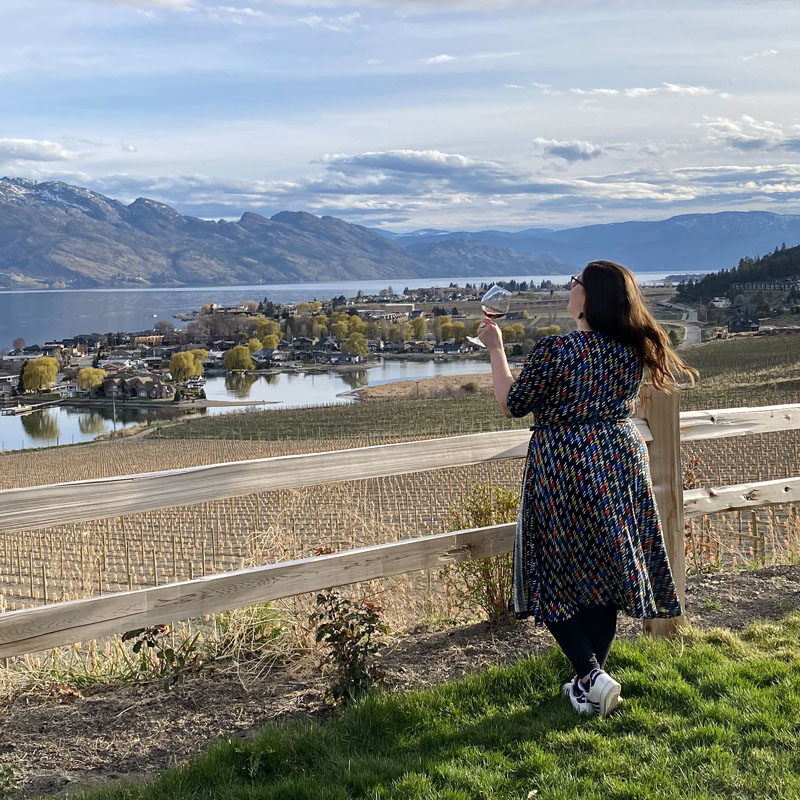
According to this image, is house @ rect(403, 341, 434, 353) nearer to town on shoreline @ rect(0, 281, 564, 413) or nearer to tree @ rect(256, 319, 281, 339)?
town on shoreline @ rect(0, 281, 564, 413)

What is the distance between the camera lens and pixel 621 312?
335 centimetres

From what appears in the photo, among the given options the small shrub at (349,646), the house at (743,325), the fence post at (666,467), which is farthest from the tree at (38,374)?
the fence post at (666,467)

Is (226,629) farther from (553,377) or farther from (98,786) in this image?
(553,377)

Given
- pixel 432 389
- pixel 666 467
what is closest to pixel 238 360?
pixel 432 389

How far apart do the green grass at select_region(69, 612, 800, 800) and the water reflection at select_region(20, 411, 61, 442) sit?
77.8 metres

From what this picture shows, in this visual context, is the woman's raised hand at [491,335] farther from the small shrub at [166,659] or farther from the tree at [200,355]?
the tree at [200,355]

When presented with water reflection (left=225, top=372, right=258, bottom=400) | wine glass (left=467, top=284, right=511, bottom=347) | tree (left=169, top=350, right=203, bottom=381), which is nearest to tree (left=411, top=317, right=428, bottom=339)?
water reflection (left=225, top=372, right=258, bottom=400)

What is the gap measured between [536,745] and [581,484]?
0.95m

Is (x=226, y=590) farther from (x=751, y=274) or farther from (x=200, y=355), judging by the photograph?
(x=751, y=274)

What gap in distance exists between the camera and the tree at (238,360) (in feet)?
433

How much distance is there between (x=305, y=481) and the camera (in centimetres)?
381

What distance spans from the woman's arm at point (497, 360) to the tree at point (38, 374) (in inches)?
4640

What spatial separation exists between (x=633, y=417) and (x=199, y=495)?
6.95 feet

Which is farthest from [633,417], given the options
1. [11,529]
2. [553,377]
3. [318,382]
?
[318,382]
